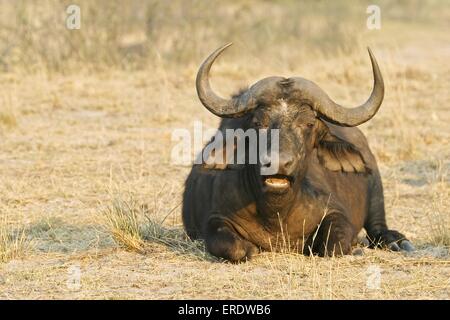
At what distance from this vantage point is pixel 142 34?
18297 mm

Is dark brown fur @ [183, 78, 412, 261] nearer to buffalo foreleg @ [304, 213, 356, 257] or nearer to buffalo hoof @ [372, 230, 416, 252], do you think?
buffalo foreleg @ [304, 213, 356, 257]

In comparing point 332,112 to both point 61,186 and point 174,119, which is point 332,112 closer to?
point 61,186

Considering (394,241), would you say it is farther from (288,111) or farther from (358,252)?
(288,111)

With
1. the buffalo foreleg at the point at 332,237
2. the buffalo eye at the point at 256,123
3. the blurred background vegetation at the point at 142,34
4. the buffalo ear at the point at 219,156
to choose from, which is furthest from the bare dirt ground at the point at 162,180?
the buffalo eye at the point at 256,123

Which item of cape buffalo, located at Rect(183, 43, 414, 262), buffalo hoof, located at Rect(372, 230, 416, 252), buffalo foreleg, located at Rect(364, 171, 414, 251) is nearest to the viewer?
cape buffalo, located at Rect(183, 43, 414, 262)

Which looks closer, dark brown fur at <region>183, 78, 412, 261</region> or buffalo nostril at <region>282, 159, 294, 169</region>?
buffalo nostril at <region>282, 159, 294, 169</region>

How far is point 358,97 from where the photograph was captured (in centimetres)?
1516

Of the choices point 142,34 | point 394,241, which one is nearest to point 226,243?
point 394,241

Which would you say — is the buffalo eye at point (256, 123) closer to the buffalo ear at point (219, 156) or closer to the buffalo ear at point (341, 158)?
the buffalo ear at point (219, 156)

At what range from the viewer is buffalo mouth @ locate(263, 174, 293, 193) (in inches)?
277

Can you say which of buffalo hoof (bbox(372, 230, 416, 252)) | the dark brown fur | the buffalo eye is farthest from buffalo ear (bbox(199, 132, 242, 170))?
buffalo hoof (bbox(372, 230, 416, 252))

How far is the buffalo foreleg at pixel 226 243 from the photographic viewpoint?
7.37 m
